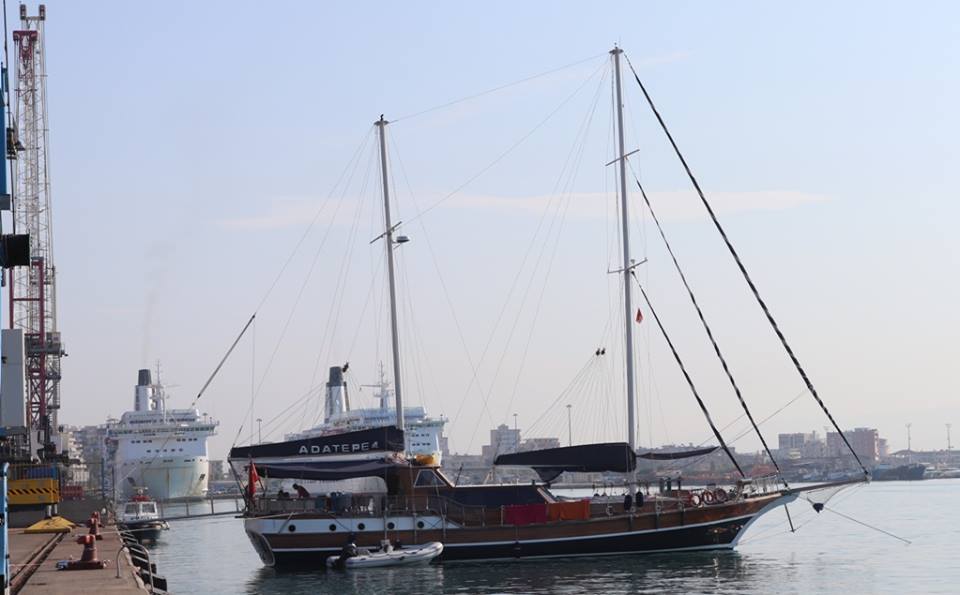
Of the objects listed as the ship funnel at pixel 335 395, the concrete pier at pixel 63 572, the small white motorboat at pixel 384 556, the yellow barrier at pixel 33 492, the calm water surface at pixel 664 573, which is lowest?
the calm water surface at pixel 664 573

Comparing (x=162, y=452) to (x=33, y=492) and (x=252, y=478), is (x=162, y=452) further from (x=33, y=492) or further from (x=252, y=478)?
(x=252, y=478)

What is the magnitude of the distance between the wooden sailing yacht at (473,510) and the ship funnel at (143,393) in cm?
12655

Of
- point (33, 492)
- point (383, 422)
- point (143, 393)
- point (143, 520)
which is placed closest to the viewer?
point (33, 492)

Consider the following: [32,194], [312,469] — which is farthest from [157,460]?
[312,469]

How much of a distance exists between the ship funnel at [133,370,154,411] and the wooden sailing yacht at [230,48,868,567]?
127 m

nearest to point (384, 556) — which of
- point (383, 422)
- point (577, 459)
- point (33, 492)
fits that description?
point (577, 459)

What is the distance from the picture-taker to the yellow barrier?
52344 mm

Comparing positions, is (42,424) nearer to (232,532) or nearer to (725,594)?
(232,532)

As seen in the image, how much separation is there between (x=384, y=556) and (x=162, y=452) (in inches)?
4553

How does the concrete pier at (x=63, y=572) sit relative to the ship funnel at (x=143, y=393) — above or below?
below

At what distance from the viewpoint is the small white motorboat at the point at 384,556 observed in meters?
45.4

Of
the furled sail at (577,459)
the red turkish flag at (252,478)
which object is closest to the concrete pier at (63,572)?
the red turkish flag at (252,478)

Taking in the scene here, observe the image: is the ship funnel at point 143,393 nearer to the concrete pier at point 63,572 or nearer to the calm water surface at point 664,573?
the calm water surface at point 664,573

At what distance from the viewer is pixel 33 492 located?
5350cm
